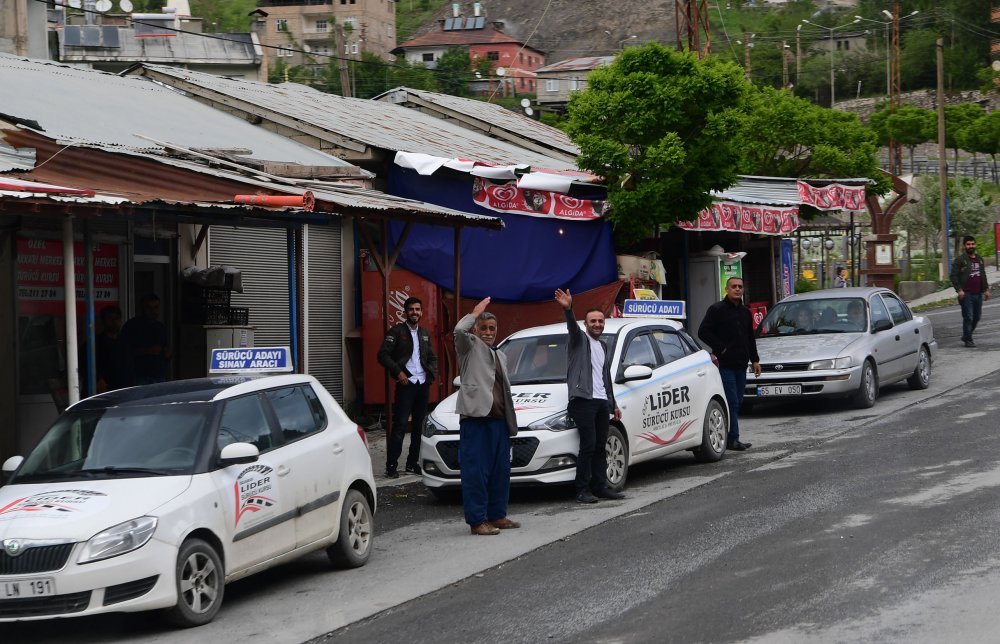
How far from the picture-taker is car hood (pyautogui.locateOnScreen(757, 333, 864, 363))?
17.0m

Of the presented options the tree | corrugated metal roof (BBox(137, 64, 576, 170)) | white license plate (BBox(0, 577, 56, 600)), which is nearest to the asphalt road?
white license plate (BBox(0, 577, 56, 600))

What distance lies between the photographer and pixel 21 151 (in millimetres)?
12594

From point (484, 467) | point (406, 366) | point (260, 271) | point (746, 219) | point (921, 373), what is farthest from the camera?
point (746, 219)

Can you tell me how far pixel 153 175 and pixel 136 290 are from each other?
12.9ft

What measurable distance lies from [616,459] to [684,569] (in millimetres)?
3518

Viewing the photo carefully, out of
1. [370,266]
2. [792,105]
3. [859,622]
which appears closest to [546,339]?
[370,266]

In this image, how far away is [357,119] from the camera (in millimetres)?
Result: 20156

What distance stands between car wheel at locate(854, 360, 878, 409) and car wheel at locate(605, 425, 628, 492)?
6.17m

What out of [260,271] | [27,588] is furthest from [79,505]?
[260,271]

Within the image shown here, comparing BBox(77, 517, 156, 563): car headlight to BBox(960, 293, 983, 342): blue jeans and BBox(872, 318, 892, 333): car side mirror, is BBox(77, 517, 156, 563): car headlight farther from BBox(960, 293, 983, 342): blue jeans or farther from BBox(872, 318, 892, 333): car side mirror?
BBox(960, 293, 983, 342): blue jeans

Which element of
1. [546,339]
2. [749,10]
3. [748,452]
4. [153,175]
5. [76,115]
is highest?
[749,10]

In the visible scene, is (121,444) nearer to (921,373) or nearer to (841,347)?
(841,347)

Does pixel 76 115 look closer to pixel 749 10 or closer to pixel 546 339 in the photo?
pixel 546 339

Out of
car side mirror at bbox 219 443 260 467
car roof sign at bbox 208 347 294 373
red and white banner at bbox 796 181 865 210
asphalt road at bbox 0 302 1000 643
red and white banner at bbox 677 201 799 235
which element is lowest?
asphalt road at bbox 0 302 1000 643
